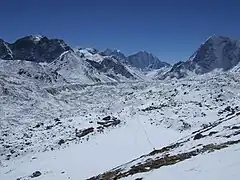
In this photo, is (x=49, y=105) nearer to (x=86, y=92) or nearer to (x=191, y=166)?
(x=86, y=92)

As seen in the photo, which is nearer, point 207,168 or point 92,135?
point 207,168

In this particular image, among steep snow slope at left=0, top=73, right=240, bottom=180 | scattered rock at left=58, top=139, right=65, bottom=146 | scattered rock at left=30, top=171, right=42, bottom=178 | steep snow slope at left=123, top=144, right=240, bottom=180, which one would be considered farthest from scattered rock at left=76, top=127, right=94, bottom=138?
steep snow slope at left=123, top=144, right=240, bottom=180

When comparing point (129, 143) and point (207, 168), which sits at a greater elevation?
point (129, 143)

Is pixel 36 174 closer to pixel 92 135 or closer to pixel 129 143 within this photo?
pixel 129 143

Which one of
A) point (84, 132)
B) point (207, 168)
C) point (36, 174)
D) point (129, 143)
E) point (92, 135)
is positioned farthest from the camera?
point (84, 132)

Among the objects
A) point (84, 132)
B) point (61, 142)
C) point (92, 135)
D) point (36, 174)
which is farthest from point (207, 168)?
point (84, 132)

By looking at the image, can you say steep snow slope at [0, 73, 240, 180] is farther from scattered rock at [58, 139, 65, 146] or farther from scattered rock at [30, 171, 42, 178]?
scattered rock at [30, 171, 42, 178]

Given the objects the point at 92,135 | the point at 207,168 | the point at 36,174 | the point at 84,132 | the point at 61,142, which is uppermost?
the point at 84,132

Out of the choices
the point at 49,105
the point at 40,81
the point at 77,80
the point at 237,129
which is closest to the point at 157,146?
the point at 237,129

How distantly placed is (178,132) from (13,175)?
2465cm

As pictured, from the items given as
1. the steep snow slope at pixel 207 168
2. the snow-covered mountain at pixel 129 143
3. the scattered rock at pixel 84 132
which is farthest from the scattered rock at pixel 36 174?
the steep snow slope at pixel 207 168

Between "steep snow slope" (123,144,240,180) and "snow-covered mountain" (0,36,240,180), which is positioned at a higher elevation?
"snow-covered mountain" (0,36,240,180)

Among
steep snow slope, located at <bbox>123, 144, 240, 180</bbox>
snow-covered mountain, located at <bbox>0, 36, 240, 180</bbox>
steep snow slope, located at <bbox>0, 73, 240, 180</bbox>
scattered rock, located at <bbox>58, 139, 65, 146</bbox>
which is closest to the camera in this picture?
steep snow slope, located at <bbox>123, 144, 240, 180</bbox>

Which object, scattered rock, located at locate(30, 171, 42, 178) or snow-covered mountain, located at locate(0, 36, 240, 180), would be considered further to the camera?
scattered rock, located at locate(30, 171, 42, 178)
